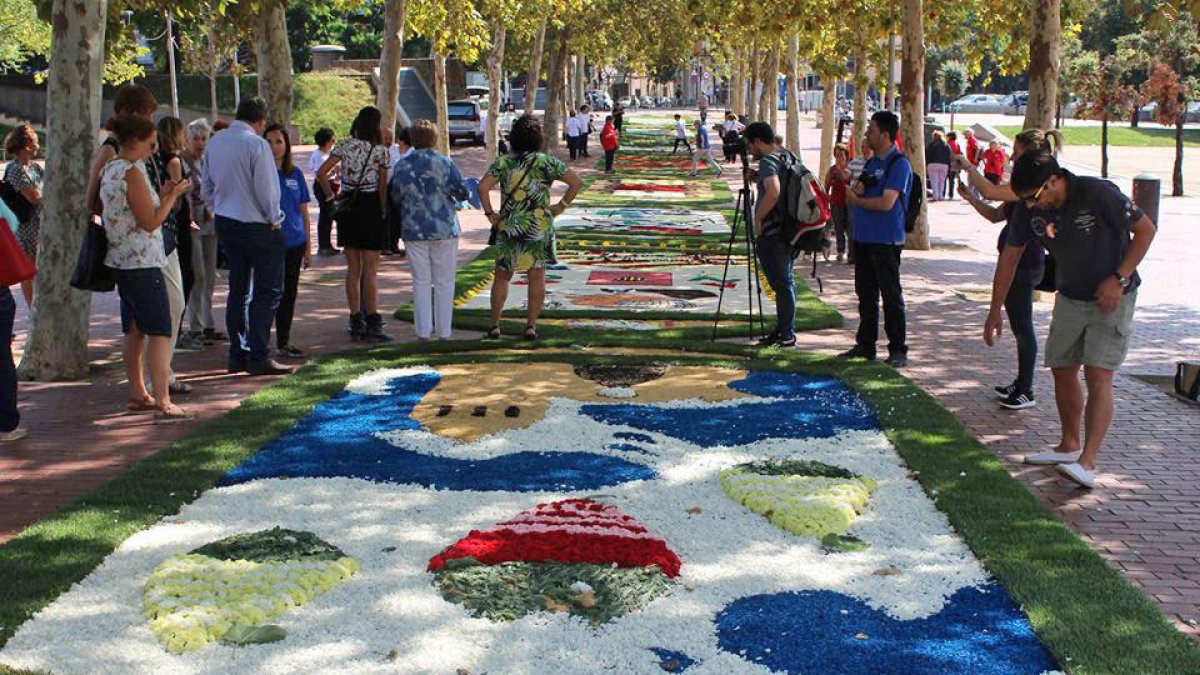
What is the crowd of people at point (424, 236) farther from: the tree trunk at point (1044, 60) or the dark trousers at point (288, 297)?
the tree trunk at point (1044, 60)

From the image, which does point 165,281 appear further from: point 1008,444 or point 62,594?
point 1008,444

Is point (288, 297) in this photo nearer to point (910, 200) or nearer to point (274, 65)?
point (910, 200)

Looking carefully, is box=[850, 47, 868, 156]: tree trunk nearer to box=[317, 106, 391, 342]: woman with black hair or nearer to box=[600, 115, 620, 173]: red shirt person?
box=[600, 115, 620, 173]: red shirt person

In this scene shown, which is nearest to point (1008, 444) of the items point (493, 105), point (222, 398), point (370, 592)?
point (370, 592)

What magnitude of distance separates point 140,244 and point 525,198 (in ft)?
11.7

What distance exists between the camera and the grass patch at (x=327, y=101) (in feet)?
173

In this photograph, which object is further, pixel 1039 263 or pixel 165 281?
pixel 1039 263

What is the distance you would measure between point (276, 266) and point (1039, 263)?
542 cm

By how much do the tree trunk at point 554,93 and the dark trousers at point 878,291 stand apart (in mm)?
33140

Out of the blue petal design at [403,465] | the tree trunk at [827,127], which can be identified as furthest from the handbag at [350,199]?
the tree trunk at [827,127]

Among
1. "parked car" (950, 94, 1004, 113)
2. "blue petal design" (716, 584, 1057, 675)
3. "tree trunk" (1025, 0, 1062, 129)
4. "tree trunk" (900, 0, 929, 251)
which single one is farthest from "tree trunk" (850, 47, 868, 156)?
"parked car" (950, 94, 1004, 113)

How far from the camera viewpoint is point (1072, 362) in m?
7.33

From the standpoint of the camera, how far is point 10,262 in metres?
7.52

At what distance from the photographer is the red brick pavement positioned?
21.2 feet
